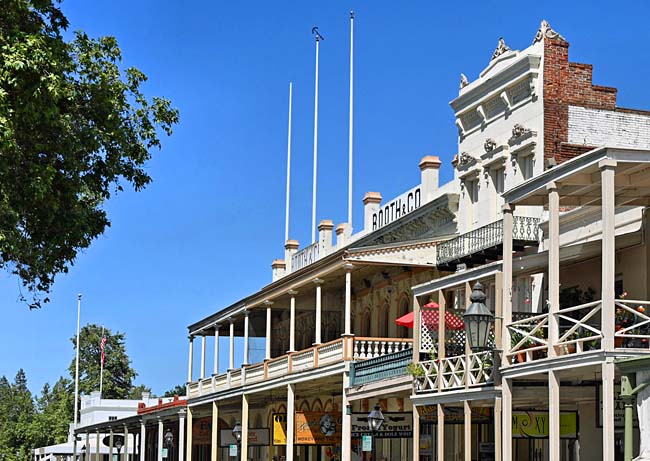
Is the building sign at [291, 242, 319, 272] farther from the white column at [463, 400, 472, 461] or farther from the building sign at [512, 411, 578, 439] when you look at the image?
the building sign at [512, 411, 578, 439]

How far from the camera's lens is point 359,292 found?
4025 centimetres

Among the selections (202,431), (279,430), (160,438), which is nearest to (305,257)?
(202,431)

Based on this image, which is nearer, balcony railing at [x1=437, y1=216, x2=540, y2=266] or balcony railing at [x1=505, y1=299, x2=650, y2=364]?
balcony railing at [x1=505, y1=299, x2=650, y2=364]

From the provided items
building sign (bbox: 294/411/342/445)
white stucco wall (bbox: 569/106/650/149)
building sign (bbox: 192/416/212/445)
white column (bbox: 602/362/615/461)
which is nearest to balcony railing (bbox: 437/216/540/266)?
white stucco wall (bbox: 569/106/650/149)

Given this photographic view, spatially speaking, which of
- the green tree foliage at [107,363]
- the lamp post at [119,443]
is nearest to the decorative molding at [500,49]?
the lamp post at [119,443]

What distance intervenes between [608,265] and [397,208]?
62.7 feet

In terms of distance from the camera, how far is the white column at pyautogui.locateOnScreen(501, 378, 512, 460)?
68.6 ft

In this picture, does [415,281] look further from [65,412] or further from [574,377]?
[65,412]

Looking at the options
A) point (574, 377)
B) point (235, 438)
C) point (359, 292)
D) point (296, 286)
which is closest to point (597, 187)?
point (574, 377)

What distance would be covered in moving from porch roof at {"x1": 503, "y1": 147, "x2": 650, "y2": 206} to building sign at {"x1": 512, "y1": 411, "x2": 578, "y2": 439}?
12.4 feet

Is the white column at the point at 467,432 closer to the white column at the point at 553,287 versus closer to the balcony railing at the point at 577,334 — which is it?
the balcony railing at the point at 577,334

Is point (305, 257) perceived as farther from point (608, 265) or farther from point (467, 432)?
point (608, 265)

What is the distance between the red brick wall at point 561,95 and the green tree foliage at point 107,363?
84.0 m

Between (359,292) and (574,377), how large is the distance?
1984 centimetres
